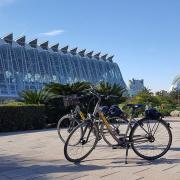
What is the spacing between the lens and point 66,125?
8.15m

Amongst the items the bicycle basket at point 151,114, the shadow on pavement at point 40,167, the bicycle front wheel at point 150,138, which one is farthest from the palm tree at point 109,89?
the shadow on pavement at point 40,167

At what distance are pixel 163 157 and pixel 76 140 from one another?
1.44 meters

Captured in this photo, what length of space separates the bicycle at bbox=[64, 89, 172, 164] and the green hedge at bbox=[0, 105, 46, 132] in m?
6.91

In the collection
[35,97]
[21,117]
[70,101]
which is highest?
[35,97]

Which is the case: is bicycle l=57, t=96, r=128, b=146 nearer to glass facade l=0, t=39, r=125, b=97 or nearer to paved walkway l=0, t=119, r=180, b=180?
paved walkway l=0, t=119, r=180, b=180

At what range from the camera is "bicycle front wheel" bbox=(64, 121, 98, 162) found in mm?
5863

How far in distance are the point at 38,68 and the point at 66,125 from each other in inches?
2834

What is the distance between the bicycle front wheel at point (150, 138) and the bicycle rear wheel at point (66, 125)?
168cm

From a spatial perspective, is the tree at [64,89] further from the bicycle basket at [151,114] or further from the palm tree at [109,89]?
the bicycle basket at [151,114]

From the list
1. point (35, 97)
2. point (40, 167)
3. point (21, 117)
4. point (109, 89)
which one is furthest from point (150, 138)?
point (109, 89)

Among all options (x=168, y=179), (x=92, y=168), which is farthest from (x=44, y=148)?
(x=168, y=179)

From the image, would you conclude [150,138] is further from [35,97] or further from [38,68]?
[38,68]

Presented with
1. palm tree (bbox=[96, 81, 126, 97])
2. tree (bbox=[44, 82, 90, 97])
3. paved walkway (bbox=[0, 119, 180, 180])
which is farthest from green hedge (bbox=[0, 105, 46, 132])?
paved walkway (bbox=[0, 119, 180, 180])

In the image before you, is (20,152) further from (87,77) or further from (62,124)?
(87,77)
